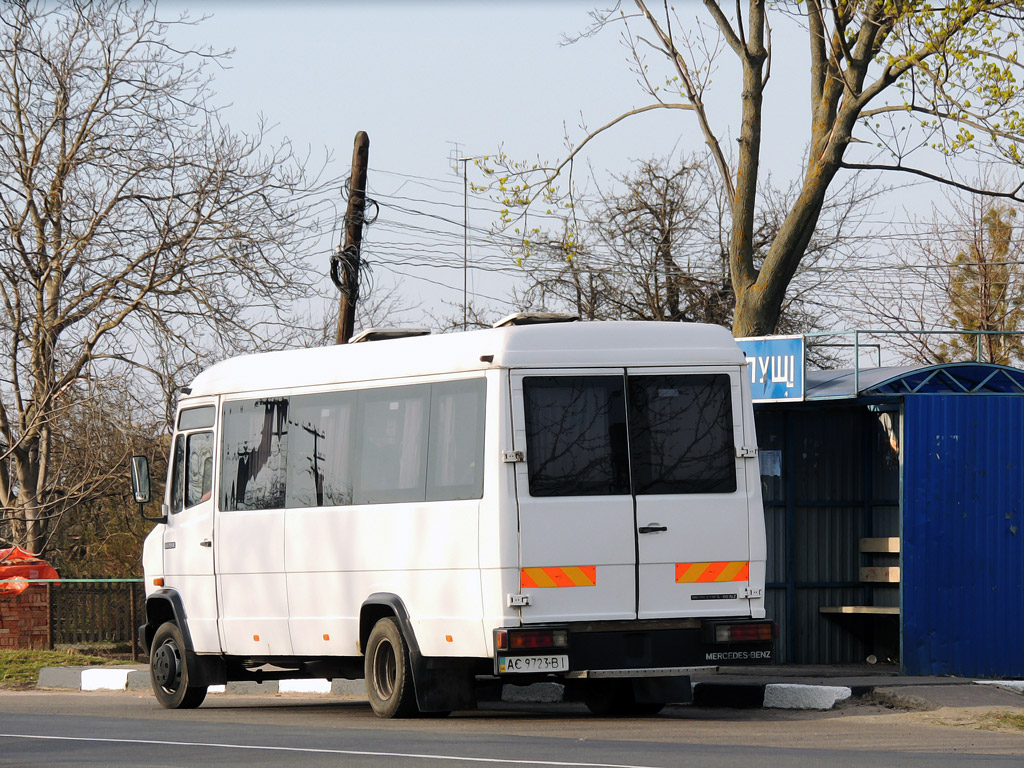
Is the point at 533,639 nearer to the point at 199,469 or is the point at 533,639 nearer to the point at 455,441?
the point at 455,441

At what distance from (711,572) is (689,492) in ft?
1.87

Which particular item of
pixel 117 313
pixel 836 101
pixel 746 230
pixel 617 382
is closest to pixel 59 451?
pixel 117 313

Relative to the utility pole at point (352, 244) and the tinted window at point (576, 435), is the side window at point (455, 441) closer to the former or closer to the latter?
the tinted window at point (576, 435)

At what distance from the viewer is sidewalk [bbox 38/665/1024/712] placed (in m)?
11.6

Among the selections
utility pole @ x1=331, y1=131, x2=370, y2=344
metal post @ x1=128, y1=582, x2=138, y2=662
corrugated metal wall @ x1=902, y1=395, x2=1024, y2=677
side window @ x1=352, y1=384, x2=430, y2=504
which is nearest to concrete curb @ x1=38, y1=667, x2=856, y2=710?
metal post @ x1=128, y1=582, x2=138, y2=662

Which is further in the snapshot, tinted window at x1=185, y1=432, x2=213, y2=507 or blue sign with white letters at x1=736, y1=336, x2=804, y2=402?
blue sign with white letters at x1=736, y1=336, x2=804, y2=402

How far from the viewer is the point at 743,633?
10688 millimetres

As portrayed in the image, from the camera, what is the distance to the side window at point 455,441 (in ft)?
35.0

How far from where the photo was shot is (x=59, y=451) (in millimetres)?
25141

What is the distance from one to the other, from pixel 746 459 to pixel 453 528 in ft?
6.93

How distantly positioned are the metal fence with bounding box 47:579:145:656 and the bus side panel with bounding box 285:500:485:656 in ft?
27.9

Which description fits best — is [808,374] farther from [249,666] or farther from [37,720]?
[37,720]

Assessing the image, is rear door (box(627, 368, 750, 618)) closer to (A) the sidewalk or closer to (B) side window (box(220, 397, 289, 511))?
(A) the sidewalk

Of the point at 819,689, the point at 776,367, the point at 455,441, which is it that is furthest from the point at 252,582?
the point at 776,367
